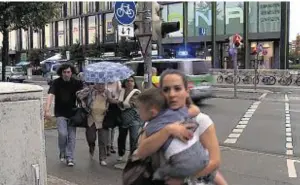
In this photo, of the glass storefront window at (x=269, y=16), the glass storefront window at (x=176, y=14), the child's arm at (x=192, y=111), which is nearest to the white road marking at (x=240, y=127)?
the child's arm at (x=192, y=111)

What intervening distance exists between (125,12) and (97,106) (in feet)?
7.09

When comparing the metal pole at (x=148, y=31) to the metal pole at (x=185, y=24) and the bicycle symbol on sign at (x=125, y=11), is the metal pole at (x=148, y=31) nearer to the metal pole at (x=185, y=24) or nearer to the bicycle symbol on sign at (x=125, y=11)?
the bicycle symbol on sign at (x=125, y=11)

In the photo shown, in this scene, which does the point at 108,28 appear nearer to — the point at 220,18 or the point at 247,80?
the point at 220,18

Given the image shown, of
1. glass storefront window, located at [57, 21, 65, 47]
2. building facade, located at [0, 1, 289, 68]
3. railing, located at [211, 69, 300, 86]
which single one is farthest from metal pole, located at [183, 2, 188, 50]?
glass storefront window, located at [57, 21, 65, 47]

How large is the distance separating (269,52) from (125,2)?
125 ft

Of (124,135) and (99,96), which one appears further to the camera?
(124,135)

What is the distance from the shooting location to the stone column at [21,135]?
12.8 ft

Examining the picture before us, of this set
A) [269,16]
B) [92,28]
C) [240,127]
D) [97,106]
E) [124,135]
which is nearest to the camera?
[97,106]

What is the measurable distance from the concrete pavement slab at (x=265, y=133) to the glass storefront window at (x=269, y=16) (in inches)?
1154

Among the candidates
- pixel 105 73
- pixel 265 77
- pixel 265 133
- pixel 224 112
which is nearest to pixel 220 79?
pixel 265 77

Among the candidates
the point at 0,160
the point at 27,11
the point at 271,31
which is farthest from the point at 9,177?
the point at 271,31

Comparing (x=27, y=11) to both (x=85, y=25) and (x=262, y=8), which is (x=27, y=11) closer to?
(x=262, y=8)

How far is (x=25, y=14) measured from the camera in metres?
15.4

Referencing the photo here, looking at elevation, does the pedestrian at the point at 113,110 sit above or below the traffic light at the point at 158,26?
below
